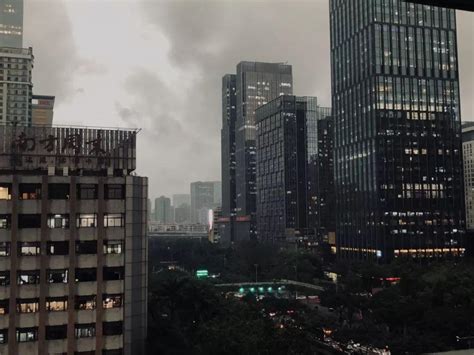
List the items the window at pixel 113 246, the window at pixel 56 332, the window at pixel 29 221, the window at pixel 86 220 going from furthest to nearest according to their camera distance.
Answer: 1. the window at pixel 113 246
2. the window at pixel 86 220
3. the window at pixel 29 221
4. the window at pixel 56 332

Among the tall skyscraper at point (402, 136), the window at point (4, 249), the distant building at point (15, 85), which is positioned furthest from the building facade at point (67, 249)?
the distant building at point (15, 85)

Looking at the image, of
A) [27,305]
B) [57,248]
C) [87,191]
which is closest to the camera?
[27,305]

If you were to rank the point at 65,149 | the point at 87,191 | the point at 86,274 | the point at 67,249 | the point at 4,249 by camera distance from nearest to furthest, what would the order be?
the point at 4,249 < the point at 67,249 < the point at 86,274 < the point at 87,191 < the point at 65,149

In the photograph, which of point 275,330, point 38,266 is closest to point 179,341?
point 275,330

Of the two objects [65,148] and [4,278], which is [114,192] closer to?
[65,148]

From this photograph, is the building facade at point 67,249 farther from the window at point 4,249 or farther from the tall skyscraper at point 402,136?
the tall skyscraper at point 402,136

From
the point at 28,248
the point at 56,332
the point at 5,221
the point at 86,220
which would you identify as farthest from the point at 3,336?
the point at 86,220
